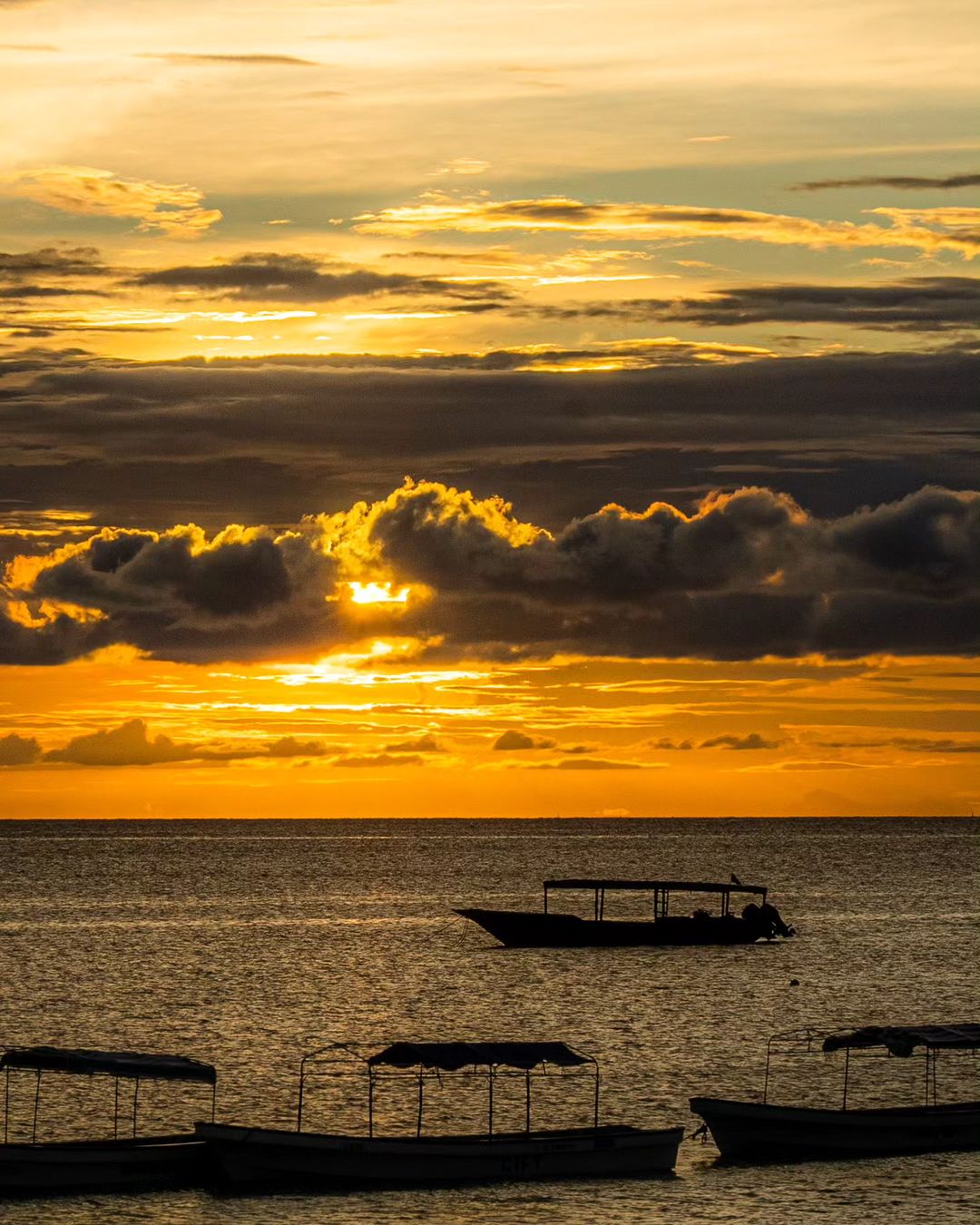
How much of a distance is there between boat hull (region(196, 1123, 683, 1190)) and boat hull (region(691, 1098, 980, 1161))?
307 centimetres

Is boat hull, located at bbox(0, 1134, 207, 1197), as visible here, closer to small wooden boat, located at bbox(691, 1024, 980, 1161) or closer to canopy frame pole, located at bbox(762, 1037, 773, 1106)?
small wooden boat, located at bbox(691, 1024, 980, 1161)

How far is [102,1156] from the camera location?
58531mm

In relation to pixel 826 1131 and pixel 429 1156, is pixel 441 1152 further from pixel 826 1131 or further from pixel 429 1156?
pixel 826 1131

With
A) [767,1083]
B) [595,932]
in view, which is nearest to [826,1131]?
[767,1083]

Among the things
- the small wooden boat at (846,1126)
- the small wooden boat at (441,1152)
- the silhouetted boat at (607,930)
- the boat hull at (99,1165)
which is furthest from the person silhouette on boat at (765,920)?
the boat hull at (99,1165)

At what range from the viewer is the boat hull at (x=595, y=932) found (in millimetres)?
148625

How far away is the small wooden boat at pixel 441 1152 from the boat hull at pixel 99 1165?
1.29m

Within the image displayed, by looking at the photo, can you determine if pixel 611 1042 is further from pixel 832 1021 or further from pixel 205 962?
pixel 205 962

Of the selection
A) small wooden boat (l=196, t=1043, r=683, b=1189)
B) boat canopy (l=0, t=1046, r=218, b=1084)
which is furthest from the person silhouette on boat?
boat canopy (l=0, t=1046, r=218, b=1084)

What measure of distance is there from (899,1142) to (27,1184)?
30.0 meters

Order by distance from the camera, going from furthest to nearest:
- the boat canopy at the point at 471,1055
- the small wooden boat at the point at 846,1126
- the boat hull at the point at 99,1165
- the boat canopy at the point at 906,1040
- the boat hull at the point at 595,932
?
the boat hull at the point at 595,932, the boat canopy at the point at 906,1040, the small wooden boat at the point at 846,1126, the boat canopy at the point at 471,1055, the boat hull at the point at 99,1165

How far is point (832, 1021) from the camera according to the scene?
104 m

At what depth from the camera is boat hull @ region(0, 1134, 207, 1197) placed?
57656 mm

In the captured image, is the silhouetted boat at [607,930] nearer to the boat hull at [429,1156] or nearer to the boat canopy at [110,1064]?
the boat hull at [429,1156]
